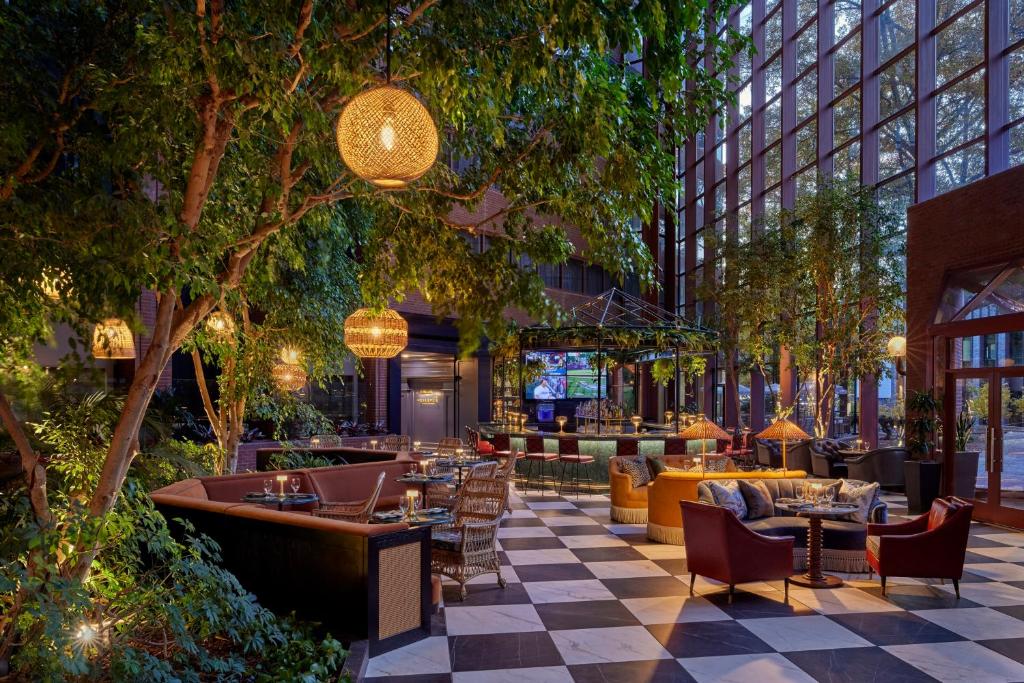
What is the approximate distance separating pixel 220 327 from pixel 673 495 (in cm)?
526

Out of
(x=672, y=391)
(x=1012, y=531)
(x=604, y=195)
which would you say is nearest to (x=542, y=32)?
(x=604, y=195)

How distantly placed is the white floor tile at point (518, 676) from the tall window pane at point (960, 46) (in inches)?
489

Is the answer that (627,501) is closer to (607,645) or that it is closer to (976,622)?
(976,622)

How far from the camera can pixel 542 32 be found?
4.27 meters

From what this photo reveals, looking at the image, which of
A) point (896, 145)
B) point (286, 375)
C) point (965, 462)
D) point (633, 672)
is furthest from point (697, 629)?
point (896, 145)

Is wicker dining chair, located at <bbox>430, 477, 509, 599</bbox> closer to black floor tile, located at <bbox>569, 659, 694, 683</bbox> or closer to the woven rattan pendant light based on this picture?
black floor tile, located at <bbox>569, 659, 694, 683</bbox>

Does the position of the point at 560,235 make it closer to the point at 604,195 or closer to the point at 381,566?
the point at 604,195

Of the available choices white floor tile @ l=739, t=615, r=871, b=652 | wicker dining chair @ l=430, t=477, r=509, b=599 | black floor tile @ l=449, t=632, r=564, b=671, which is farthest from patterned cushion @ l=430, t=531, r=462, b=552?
white floor tile @ l=739, t=615, r=871, b=652

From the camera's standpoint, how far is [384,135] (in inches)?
133

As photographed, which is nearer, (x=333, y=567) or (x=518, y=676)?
(x=518, y=676)

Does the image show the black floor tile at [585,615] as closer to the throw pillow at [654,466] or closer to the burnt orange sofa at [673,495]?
the burnt orange sofa at [673,495]

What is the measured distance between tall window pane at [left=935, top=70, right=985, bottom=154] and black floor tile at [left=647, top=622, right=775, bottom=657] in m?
10.6

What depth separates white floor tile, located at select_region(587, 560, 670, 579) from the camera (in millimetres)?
7371

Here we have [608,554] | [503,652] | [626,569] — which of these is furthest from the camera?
[608,554]
